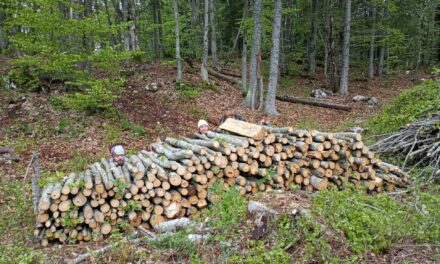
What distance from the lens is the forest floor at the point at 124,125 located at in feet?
16.4

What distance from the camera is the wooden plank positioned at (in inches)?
261

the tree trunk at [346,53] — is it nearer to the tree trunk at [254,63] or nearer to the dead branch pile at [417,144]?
the tree trunk at [254,63]

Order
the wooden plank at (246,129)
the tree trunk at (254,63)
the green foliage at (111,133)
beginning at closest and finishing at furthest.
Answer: the wooden plank at (246,129) < the green foliage at (111,133) < the tree trunk at (254,63)

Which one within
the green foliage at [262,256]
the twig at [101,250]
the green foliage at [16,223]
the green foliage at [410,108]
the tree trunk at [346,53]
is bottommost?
the green foliage at [16,223]

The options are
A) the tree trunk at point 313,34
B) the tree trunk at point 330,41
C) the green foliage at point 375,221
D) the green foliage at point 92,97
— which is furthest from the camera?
the tree trunk at point 313,34

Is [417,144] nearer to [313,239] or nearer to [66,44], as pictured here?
[313,239]

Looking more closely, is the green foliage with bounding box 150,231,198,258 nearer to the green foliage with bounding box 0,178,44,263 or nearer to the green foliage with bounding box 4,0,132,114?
the green foliage with bounding box 0,178,44,263

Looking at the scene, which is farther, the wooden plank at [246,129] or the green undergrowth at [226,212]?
the wooden plank at [246,129]

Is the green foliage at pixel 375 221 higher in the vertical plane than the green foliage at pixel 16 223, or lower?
higher

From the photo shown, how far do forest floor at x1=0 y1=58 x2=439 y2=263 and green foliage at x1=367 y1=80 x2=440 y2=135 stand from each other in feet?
5.69

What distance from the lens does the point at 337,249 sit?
4324 millimetres

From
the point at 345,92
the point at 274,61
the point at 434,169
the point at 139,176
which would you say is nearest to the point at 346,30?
the point at 345,92

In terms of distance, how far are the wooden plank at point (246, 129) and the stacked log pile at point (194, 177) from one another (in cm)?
10

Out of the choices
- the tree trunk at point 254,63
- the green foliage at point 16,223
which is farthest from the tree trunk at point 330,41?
the green foliage at point 16,223
